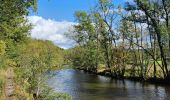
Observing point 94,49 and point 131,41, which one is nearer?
point 131,41

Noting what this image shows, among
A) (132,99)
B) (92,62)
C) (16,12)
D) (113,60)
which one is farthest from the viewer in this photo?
(92,62)

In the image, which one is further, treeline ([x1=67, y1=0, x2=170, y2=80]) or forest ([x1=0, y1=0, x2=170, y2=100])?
treeline ([x1=67, y1=0, x2=170, y2=80])

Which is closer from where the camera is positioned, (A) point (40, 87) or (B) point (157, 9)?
(A) point (40, 87)

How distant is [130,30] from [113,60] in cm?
1630

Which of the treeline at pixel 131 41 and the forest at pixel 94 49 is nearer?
the forest at pixel 94 49

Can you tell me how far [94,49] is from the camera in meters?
98.1

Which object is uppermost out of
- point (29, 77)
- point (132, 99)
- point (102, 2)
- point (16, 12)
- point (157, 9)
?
point (102, 2)

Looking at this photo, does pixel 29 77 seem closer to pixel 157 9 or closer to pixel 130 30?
pixel 157 9

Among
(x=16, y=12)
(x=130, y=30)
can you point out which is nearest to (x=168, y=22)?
(x=130, y=30)

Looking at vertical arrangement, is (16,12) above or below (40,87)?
above

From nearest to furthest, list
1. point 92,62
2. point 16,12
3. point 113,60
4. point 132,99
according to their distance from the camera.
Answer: point 16,12 → point 132,99 → point 113,60 → point 92,62

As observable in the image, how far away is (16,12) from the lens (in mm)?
25359

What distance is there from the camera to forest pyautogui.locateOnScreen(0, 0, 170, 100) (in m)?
30.6

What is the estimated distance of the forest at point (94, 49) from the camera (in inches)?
1205
